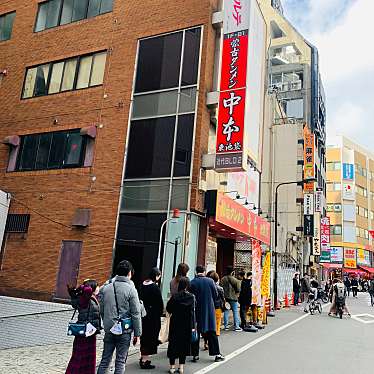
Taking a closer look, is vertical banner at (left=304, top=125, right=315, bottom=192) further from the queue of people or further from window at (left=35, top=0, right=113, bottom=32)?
the queue of people

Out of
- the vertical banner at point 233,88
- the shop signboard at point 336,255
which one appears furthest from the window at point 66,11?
the shop signboard at point 336,255

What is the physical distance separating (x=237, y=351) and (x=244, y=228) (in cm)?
809

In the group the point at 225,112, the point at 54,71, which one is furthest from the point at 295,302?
the point at 54,71

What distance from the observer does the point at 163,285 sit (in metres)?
13.5

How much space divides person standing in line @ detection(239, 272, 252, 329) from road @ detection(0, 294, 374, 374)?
2.01 feet

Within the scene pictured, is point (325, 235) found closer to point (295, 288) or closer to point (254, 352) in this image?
point (295, 288)

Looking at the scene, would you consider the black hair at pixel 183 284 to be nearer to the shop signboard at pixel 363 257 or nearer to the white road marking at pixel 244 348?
the white road marking at pixel 244 348

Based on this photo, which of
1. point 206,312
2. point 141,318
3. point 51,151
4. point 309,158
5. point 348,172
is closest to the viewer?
point 141,318

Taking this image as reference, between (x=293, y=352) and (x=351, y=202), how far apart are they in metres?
57.7

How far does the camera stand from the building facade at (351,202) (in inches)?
2309

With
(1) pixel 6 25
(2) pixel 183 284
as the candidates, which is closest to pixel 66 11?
(1) pixel 6 25

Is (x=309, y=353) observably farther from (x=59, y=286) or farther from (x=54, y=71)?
(x=54, y=71)

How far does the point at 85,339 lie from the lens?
5.38 metres

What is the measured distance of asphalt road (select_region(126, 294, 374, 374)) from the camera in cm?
686
